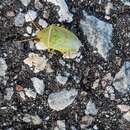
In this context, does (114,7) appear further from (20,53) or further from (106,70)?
(20,53)

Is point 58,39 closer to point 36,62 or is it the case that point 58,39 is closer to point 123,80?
point 36,62

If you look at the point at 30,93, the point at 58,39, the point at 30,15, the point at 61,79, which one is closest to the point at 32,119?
the point at 30,93

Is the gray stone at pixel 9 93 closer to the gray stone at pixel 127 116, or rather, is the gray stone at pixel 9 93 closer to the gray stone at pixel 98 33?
the gray stone at pixel 98 33

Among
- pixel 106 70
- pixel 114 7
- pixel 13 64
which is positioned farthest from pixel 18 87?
pixel 114 7

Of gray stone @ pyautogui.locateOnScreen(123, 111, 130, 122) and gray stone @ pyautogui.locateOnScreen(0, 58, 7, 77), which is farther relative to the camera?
gray stone @ pyautogui.locateOnScreen(123, 111, 130, 122)

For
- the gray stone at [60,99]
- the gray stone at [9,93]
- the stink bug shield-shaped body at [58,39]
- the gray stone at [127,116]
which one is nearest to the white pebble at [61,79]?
the gray stone at [60,99]

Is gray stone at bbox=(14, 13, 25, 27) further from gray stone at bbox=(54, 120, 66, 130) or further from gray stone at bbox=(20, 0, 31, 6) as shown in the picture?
gray stone at bbox=(54, 120, 66, 130)

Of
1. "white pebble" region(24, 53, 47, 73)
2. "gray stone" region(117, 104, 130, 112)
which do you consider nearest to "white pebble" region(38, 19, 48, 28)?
"white pebble" region(24, 53, 47, 73)
